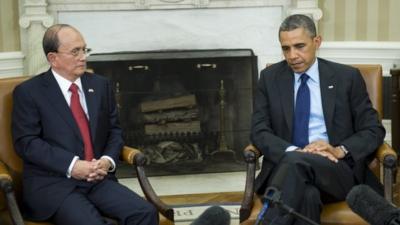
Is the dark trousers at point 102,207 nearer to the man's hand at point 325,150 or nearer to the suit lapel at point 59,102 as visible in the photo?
the suit lapel at point 59,102

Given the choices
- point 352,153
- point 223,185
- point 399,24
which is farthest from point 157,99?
point 352,153

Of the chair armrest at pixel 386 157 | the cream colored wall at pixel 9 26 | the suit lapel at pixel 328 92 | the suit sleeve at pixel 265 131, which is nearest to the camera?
the chair armrest at pixel 386 157

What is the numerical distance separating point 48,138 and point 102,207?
0.39 metres

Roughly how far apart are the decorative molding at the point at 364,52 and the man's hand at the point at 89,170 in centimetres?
286

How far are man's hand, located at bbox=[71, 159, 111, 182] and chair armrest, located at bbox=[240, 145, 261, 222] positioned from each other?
0.61 metres

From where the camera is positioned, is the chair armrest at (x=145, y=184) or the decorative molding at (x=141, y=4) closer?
the chair armrest at (x=145, y=184)

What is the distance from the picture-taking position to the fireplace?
201 inches

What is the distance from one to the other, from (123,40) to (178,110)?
0.67 m

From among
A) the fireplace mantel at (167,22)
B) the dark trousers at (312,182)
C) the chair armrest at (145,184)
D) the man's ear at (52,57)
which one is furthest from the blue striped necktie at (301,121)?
the fireplace mantel at (167,22)

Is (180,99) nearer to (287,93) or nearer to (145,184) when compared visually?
(287,93)

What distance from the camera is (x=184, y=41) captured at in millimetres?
5254

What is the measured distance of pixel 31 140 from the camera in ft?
9.79

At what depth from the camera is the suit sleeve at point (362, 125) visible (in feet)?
10.3

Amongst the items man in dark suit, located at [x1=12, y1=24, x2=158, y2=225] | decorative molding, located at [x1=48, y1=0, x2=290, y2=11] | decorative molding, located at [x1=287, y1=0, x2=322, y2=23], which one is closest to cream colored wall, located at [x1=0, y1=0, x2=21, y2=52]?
decorative molding, located at [x1=48, y1=0, x2=290, y2=11]
